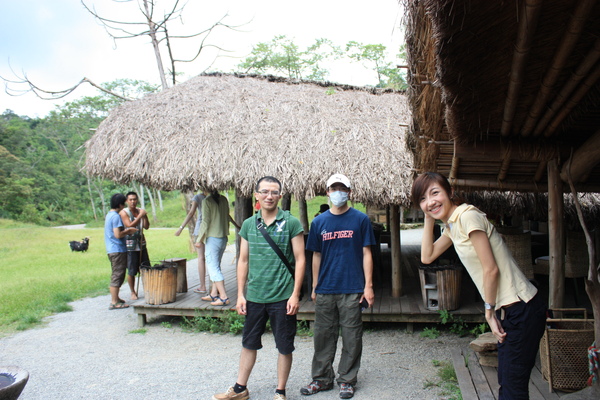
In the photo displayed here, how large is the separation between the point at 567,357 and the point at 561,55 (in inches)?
82.9

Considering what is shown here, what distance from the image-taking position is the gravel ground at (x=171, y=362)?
3.97m

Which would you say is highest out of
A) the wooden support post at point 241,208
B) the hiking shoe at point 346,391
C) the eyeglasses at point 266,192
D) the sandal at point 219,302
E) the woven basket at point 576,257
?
the eyeglasses at point 266,192

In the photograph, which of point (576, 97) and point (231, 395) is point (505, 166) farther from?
point (231, 395)

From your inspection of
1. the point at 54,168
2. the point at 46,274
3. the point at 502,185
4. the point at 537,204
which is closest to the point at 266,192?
the point at 502,185

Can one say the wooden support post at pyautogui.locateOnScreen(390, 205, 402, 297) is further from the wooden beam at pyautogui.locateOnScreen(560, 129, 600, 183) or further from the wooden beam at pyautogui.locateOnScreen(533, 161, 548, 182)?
the wooden beam at pyautogui.locateOnScreen(560, 129, 600, 183)

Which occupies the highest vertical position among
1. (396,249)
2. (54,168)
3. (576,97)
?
(54,168)

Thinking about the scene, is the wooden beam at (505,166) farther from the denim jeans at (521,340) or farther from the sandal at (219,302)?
the sandal at (219,302)

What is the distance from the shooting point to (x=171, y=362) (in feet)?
15.6

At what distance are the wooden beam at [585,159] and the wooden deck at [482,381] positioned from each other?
151cm

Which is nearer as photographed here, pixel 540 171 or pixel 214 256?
pixel 540 171

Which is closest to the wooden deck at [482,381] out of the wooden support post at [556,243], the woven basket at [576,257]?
the wooden support post at [556,243]

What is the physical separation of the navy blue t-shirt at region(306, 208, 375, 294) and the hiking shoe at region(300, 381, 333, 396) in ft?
2.66

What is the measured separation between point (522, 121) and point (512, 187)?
1.16 m

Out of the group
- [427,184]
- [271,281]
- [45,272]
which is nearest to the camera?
[427,184]
